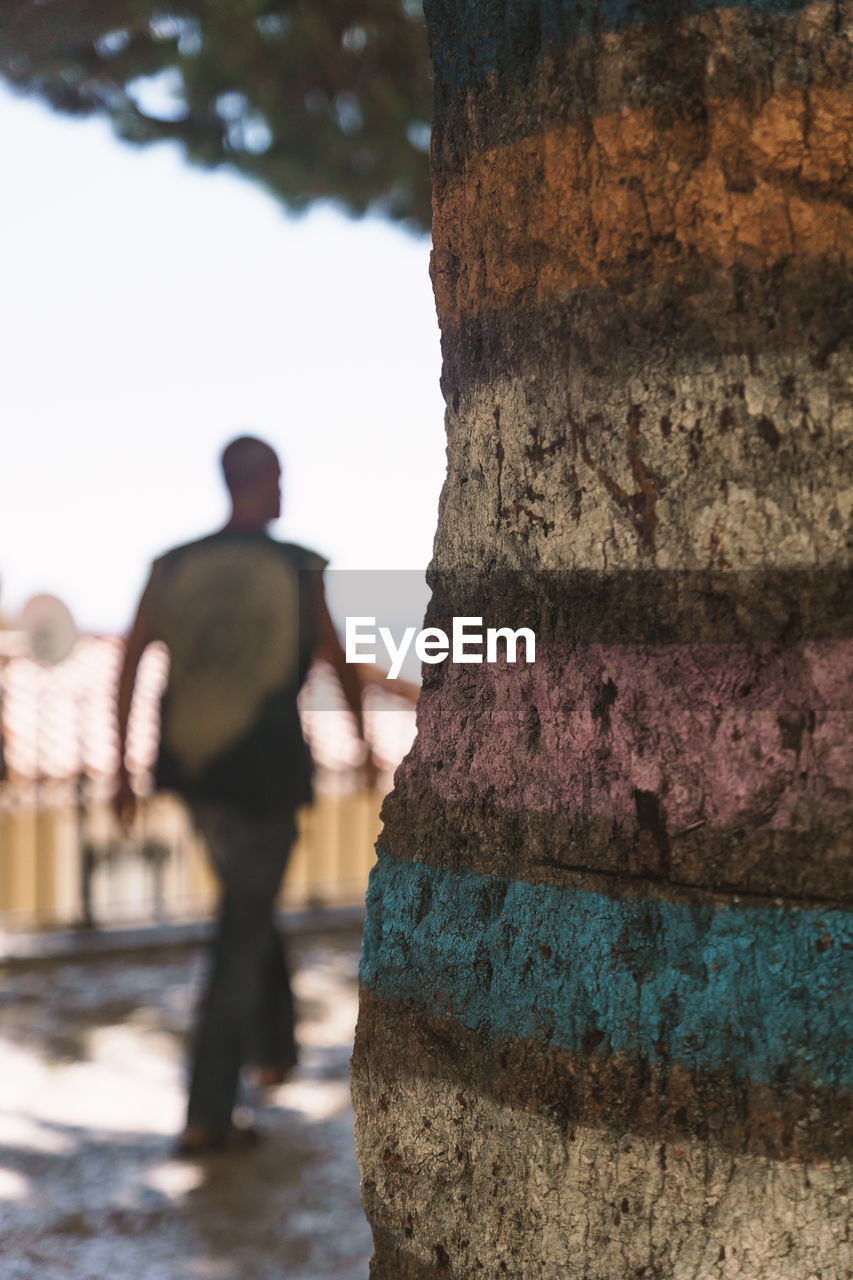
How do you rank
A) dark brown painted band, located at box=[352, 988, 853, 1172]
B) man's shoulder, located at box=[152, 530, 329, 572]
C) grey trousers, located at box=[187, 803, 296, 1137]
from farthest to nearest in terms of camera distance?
man's shoulder, located at box=[152, 530, 329, 572], grey trousers, located at box=[187, 803, 296, 1137], dark brown painted band, located at box=[352, 988, 853, 1172]

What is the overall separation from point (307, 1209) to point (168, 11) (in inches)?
198

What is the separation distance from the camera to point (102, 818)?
28.7 feet

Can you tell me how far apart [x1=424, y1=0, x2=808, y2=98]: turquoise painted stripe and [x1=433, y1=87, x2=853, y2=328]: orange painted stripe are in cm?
9

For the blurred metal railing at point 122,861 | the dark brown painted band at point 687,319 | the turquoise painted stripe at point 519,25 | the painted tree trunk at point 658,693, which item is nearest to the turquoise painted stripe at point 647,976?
the painted tree trunk at point 658,693

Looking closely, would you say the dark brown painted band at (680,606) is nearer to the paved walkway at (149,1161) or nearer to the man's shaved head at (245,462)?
the paved walkway at (149,1161)

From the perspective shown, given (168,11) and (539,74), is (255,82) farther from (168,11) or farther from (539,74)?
(539,74)

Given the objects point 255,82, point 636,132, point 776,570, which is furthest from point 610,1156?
point 255,82

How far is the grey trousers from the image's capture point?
3.56 m

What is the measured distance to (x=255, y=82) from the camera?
6434 mm

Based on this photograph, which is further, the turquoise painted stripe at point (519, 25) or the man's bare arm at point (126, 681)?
the man's bare arm at point (126, 681)

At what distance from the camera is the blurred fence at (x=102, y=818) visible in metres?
7.28

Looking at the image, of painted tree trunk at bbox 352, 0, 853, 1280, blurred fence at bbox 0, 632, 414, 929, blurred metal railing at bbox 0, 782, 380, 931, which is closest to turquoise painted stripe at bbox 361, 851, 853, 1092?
painted tree trunk at bbox 352, 0, 853, 1280

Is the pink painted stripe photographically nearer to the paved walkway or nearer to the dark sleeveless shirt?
the paved walkway

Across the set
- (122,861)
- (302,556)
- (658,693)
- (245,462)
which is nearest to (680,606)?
(658,693)
